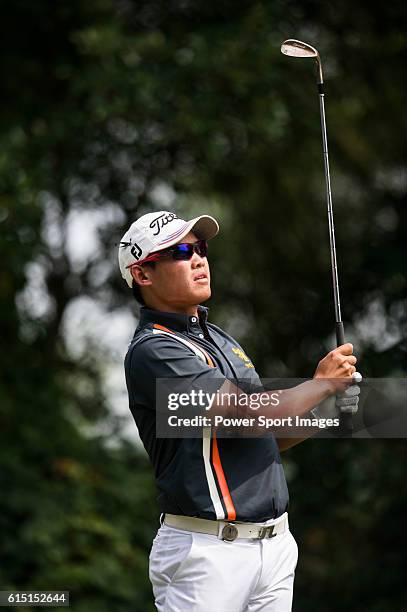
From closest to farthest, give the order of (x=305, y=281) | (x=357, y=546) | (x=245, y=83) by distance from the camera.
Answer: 1. (x=245, y=83)
2. (x=357, y=546)
3. (x=305, y=281)

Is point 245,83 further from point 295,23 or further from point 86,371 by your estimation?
point 86,371

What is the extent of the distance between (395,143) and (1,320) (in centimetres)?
426

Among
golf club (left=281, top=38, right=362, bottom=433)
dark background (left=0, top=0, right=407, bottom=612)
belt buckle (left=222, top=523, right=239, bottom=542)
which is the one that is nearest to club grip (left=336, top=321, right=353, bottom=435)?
golf club (left=281, top=38, right=362, bottom=433)

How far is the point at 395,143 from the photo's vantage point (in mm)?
10508

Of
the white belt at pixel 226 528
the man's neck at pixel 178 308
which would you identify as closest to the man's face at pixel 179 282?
the man's neck at pixel 178 308

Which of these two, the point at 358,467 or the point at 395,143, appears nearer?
the point at 358,467

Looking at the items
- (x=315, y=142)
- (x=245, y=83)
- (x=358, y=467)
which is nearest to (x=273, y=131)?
(x=245, y=83)

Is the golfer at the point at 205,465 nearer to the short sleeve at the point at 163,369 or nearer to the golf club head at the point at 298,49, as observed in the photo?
the short sleeve at the point at 163,369

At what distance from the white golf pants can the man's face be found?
0.75 m

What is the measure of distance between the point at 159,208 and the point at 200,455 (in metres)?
6.69

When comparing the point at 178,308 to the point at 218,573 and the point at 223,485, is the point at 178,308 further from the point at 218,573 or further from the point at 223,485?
the point at 218,573

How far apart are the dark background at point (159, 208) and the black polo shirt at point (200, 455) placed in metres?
4.95

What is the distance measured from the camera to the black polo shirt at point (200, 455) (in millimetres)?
3303

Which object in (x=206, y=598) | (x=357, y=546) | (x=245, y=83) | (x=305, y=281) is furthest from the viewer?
(x=305, y=281)
